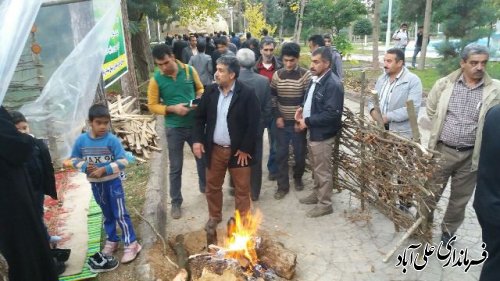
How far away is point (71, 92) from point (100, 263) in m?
2.93

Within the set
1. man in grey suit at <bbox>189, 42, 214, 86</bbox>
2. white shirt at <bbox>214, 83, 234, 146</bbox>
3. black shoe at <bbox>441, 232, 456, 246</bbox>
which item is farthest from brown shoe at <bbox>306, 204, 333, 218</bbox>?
man in grey suit at <bbox>189, 42, 214, 86</bbox>

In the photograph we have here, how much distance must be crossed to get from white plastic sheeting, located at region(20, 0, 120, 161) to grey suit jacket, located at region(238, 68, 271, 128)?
190 cm

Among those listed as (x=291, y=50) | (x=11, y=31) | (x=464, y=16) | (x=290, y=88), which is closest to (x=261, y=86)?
(x=290, y=88)

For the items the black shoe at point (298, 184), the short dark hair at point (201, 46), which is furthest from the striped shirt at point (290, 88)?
the short dark hair at point (201, 46)

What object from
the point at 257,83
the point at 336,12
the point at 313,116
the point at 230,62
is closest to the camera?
the point at 230,62

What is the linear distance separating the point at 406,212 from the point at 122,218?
9.54ft

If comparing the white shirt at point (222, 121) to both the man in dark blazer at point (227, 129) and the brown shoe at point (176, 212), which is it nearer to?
the man in dark blazer at point (227, 129)

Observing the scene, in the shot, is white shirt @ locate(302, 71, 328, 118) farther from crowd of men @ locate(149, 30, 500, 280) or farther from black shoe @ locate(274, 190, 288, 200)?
black shoe @ locate(274, 190, 288, 200)

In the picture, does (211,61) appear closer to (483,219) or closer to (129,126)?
(129,126)

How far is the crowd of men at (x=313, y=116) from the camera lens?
3.70 metres

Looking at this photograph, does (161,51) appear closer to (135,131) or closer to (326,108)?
(326,108)

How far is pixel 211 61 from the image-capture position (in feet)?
27.7

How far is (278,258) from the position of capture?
3.73m

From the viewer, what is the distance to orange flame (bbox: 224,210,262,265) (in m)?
3.68
